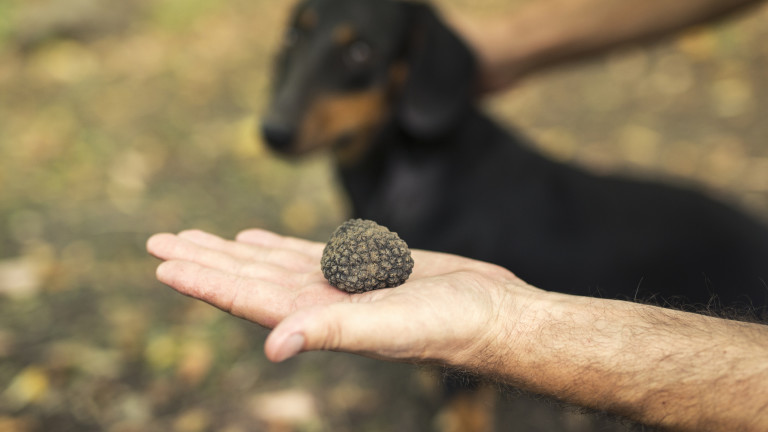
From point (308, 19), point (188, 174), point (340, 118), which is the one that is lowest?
point (188, 174)

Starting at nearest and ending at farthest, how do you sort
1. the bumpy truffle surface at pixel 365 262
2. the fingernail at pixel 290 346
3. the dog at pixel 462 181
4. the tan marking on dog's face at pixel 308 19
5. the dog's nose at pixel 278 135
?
the fingernail at pixel 290 346
the bumpy truffle surface at pixel 365 262
the dog at pixel 462 181
the dog's nose at pixel 278 135
the tan marking on dog's face at pixel 308 19

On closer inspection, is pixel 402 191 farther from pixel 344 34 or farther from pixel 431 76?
pixel 344 34

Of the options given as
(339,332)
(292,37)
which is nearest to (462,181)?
(292,37)

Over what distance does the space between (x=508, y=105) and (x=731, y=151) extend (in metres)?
1.98

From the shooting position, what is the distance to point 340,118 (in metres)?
3.10

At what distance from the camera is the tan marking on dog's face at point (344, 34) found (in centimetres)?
305

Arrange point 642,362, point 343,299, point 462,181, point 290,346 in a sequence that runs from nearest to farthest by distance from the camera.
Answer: point 290,346 < point 642,362 < point 343,299 < point 462,181

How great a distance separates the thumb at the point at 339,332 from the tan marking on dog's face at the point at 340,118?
181cm

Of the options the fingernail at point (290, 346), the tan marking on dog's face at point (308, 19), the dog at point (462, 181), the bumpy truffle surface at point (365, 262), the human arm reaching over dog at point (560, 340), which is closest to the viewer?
the fingernail at point (290, 346)

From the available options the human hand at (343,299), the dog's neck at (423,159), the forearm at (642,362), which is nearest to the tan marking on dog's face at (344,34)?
the dog's neck at (423,159)

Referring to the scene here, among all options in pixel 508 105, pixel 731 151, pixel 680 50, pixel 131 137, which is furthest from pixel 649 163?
pixel 131 137

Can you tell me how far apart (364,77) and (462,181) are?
719mm

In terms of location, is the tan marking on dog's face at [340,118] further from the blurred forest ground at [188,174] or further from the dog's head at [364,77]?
the blurred forest ground at [188,174]

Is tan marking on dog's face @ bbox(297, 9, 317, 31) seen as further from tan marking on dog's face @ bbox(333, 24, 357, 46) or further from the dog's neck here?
the dog's neck
